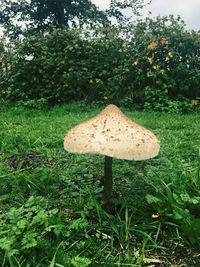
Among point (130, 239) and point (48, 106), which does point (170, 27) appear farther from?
point (130, 239)

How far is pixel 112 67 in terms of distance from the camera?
24.6ft

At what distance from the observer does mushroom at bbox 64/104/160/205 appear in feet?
4.39

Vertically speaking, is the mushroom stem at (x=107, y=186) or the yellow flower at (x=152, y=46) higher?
the yellow flower at (x=152, y=46)

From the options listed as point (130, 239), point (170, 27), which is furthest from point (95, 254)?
point (170, 27)

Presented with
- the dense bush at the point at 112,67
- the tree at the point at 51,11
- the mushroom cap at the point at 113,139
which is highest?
the tree at the point at 51,11

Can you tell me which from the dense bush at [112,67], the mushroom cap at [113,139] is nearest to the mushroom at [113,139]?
the mushroom cap at [113,139]

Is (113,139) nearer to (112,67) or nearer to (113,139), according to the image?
(113,139)

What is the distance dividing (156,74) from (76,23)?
9.24 metres

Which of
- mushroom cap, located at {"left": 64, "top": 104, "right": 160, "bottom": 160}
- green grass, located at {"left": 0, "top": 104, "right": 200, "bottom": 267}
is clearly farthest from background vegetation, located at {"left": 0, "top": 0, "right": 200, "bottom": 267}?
mushroom cap, located at {"left": 64, "top": 104, "right": 160, "bottom": 160}

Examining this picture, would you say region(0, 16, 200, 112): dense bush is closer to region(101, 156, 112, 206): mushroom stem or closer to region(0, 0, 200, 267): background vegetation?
region(0, 0, 200, 267): background vegetation

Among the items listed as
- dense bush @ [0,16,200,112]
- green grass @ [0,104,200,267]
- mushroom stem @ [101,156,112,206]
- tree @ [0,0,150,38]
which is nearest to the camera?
green grass @ [0,104,200,267]

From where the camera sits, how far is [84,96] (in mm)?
7445

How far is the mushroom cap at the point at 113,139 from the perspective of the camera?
1.34 metres

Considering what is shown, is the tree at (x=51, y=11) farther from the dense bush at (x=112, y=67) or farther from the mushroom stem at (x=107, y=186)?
the mushroom stem at (x=107, y=186)
